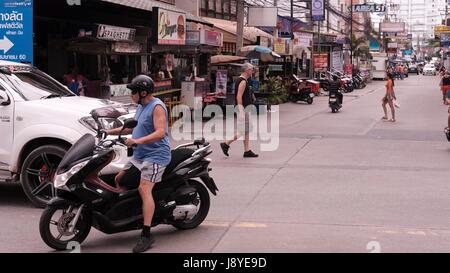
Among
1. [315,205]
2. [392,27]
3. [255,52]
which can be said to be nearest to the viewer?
[315,205]

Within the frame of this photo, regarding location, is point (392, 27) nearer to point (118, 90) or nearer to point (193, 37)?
point (193, 37)

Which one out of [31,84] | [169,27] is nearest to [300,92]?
[169,27]

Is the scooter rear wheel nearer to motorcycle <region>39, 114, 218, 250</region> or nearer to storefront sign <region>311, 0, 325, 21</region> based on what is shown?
motorcycle <region>39, 114, 218, 250</region>

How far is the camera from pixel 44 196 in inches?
305

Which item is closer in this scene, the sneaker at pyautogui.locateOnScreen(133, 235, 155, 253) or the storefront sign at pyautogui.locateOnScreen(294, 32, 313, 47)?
the sneaker at pyautogui.locateOnScreen(133, 235, 155, 253)

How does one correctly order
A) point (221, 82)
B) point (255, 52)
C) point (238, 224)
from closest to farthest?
point (238, 224) → point (221, 82) → point (255, 52)

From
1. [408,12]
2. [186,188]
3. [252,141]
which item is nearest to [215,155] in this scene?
[252,141]

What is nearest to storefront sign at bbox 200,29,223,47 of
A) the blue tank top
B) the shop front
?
the shop front

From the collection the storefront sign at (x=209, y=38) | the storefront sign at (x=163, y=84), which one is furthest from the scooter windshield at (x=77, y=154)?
the storefront sign at (x=209, y=38)

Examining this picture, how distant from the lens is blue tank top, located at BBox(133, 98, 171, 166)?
5945mm

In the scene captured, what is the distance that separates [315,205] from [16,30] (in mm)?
6867

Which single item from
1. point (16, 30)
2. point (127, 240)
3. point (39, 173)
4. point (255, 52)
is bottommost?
point (127, 240)

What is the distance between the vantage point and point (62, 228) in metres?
5.89

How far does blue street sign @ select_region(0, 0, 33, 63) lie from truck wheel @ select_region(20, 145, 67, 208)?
4328 millimetres
